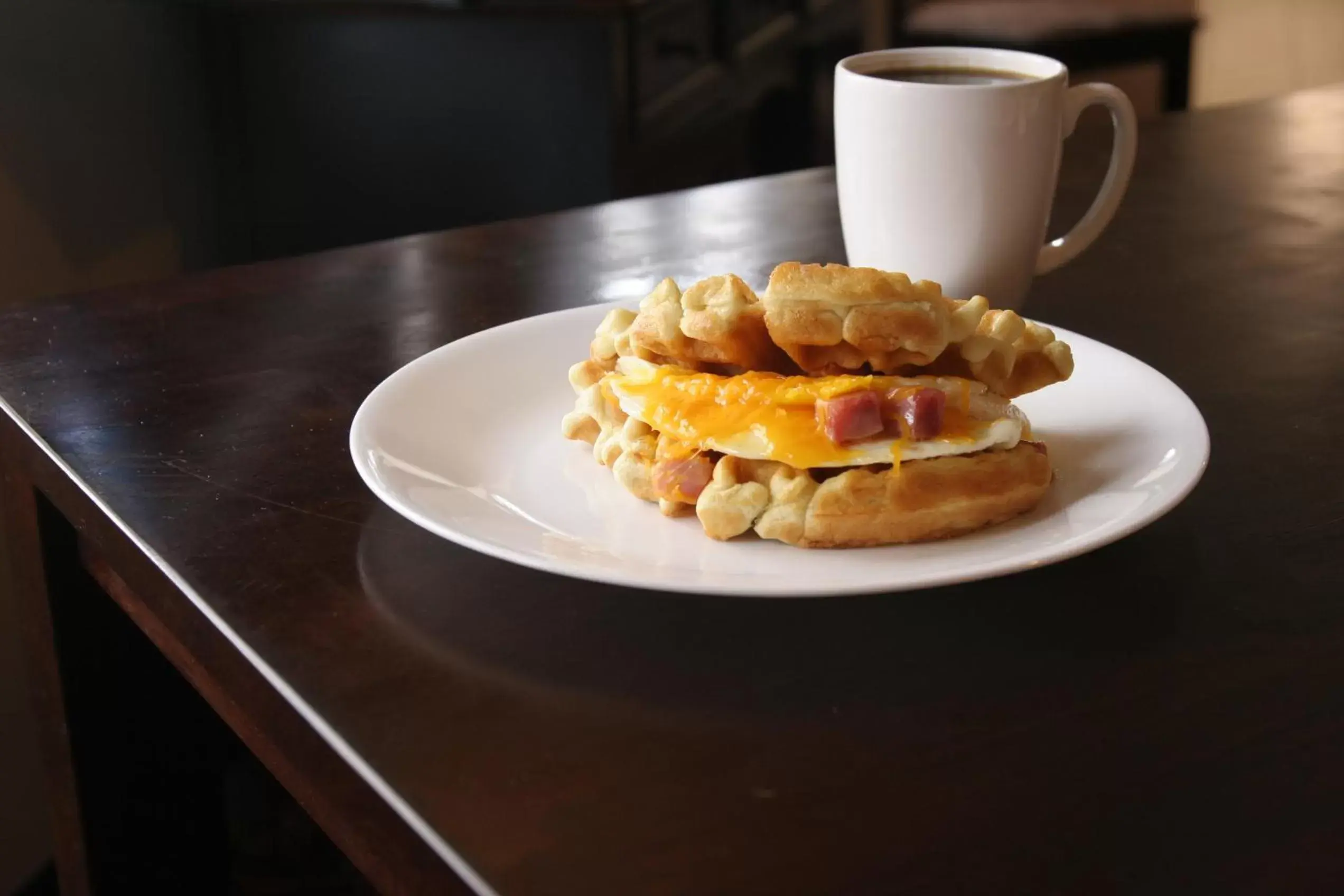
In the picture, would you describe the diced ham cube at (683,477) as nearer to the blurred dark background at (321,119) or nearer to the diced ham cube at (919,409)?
the diced ham cube at (919,409)

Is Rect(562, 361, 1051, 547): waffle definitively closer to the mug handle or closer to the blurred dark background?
the mug handle

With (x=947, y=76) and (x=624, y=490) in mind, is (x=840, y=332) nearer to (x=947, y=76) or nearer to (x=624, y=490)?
(x=624, y=490)

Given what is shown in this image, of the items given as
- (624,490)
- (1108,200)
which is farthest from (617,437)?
(1108,200)

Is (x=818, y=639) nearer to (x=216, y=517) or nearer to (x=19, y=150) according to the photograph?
(x=216, y=517)

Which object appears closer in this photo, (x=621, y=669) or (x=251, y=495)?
(x=621, y=669)

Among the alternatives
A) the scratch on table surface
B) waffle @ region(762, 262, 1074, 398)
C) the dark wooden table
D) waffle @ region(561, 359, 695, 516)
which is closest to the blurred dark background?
the dark wooden table

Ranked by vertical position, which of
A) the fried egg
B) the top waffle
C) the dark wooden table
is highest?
the top waffle
